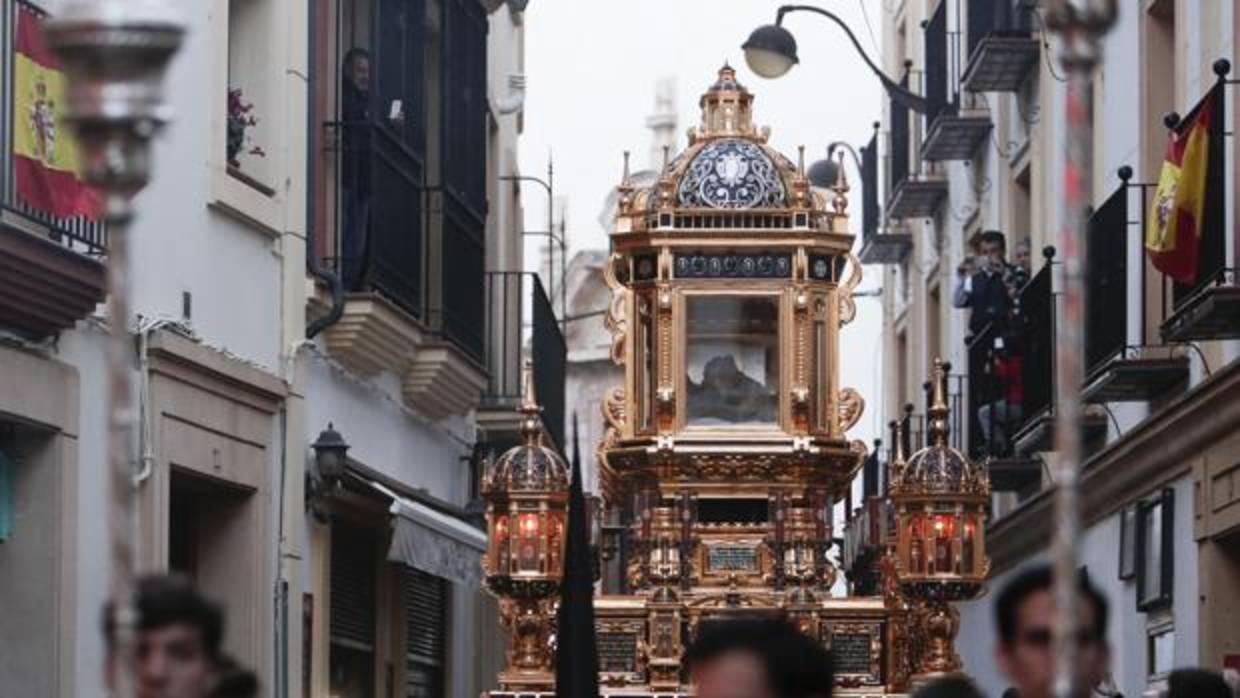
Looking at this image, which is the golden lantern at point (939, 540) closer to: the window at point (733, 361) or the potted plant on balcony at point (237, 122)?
the window at point (733, 361)

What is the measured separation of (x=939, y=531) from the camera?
1731 cm

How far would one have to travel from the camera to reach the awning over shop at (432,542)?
2167 cm

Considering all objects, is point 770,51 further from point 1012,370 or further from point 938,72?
point 938,72

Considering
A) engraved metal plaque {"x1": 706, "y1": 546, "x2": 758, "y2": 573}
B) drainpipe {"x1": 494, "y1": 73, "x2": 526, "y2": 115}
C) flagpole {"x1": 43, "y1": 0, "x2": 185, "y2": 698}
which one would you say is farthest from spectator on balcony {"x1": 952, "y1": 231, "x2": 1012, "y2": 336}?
flagpole {"x1": 43, "y1": 0, "x2": 185, "y2": 698}

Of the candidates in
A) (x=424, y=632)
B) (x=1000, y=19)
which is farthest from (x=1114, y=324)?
(x=424, y=632)

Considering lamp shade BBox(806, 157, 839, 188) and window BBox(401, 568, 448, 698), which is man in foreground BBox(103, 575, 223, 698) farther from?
lamp shade BBox(806, 157, 839, 188)

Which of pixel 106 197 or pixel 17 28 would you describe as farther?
pixel 17 28

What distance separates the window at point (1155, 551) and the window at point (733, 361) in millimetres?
3517

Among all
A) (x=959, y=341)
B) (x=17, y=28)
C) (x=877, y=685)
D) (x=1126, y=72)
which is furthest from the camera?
(x=959, y=341)

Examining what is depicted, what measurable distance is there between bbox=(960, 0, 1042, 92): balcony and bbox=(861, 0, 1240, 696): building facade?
0.02 m

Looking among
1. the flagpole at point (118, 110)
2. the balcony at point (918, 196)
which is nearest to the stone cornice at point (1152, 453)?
the balcony at point (918, 196)

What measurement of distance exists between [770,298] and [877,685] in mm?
1897

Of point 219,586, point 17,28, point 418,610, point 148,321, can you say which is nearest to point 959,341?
point 418,610

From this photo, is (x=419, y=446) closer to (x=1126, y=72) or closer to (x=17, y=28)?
(x=1126, y=72)
